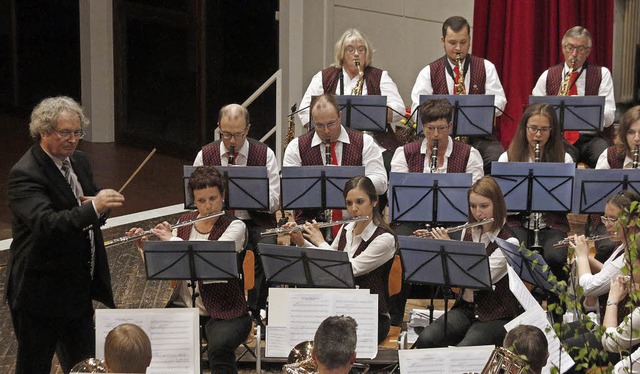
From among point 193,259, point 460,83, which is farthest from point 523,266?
point 460,83

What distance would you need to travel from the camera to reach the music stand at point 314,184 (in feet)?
20.7

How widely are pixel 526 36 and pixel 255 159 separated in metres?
3.32

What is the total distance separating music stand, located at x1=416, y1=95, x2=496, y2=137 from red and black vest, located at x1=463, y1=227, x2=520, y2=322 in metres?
1.58

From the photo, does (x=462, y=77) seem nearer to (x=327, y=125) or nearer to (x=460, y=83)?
(x=460, y=83)

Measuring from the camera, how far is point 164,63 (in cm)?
1223

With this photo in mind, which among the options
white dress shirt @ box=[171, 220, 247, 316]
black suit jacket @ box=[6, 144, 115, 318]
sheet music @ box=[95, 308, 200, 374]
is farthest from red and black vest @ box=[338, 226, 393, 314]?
black suit jacket @ box=[6, 144, 115, 318]

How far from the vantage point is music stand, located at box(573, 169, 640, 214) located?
617 cm

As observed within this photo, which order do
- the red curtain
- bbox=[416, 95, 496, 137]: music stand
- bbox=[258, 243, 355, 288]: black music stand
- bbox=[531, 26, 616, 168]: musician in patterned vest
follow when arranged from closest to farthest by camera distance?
bbox=[258, 243, 355, 288]: black music stand < bbox=[416, 95, 496, 137]: music stand < bbox=[531, 26, 616, 168]: musician in patterned vest < the red curtain

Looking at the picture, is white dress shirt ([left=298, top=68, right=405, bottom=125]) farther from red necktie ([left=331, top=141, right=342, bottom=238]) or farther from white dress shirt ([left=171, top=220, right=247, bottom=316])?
white dress shirt ([left=171, top=220, right=247, bottom=316])

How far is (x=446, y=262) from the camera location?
5.30m

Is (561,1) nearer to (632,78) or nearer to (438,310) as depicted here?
(632,78)

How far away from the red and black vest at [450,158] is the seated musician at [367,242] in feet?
3.34

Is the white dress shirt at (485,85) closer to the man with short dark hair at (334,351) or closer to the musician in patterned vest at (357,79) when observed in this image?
the musician in patterned vest at (357,79)

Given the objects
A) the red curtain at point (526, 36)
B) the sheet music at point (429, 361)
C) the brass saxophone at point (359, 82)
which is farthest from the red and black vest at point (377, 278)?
the red curtain at point (526, 36)
